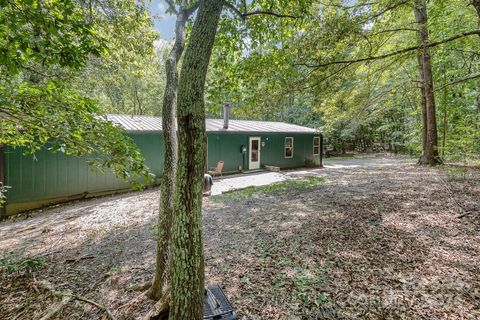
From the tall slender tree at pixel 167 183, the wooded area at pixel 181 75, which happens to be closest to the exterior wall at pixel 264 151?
the wooded area at pixel 181 75

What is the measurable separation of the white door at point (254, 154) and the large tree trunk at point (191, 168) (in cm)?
1070

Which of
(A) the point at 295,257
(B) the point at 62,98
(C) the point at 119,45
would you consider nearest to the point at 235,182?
(C) the point at 119,45

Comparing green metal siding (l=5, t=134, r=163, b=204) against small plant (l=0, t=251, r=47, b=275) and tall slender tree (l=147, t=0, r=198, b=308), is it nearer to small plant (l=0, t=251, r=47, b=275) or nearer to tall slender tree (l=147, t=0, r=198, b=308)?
small plant (l=0, t=251, r=47, b=275)

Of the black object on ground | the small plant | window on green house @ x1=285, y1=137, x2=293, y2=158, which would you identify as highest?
window on green house @ x1=285, y1=137, x2=293, y2=158

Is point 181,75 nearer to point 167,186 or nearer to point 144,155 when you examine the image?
point 167,186

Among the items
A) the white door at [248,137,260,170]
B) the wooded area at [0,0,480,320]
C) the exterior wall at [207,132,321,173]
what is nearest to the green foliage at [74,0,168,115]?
the wooded area at [0,0,480,320]

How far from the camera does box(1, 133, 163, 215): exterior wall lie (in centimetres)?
662

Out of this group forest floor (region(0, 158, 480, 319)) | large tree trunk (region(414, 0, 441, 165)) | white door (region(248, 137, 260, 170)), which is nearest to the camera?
forest floor (region(0, 158, 480, 319))

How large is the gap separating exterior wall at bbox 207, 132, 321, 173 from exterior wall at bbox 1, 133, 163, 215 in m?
3.83

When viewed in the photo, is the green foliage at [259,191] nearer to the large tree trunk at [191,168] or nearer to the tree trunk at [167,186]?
the tree trunk at [167,186]

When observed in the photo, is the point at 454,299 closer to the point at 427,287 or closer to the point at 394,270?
the point at 427,287

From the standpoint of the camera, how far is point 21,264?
11.5 ft

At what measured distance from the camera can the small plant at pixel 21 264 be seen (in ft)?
11.2

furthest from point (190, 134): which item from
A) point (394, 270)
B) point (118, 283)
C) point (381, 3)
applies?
point (381, 3)
